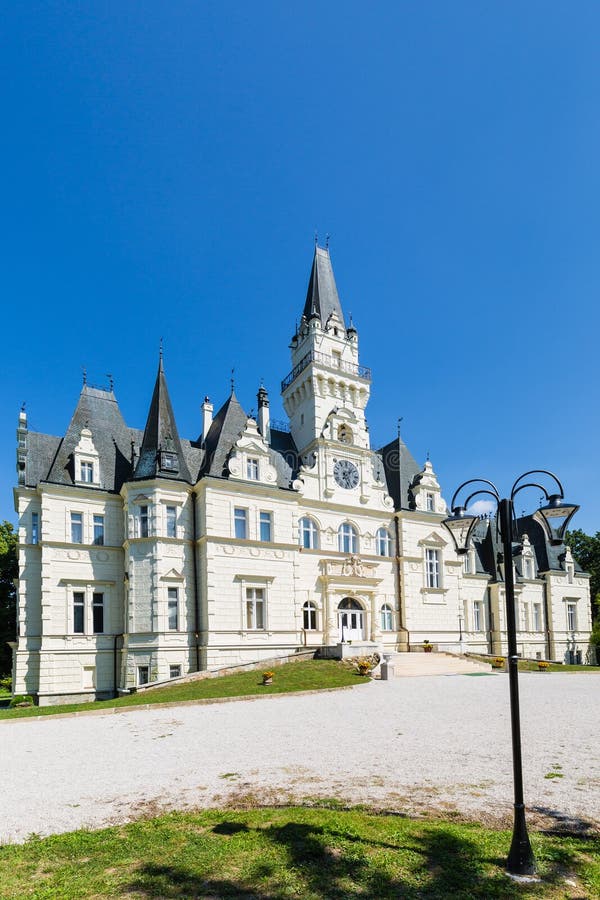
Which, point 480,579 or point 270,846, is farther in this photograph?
point 480,579

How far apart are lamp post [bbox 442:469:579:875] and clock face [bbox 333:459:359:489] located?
29.6 meters

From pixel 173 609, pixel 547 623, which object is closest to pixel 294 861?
pixel 173 609

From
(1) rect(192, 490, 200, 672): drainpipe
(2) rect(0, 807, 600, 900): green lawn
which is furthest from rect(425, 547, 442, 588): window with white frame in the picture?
(2) rect(0, 807, 600, 900): green lawn

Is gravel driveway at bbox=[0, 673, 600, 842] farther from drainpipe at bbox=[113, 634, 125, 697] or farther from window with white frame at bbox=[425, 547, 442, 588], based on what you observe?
window with white frame at bbox=[425, 547, 442, 588]

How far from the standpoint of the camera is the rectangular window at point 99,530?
3181cm

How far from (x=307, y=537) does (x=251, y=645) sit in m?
7.85

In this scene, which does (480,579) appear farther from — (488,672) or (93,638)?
(93,638)

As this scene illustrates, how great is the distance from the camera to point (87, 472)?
32469 millimetres

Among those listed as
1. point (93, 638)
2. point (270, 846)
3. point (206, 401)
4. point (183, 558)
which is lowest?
point (93, 638)

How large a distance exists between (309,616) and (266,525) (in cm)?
647

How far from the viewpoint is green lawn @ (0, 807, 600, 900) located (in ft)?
19.3

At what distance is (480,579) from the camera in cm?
4606

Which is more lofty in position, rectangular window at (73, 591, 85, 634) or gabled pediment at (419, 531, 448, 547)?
gabled pediment at (419, 531, 448, 547)

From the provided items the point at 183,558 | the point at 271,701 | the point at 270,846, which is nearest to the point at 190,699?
the point at 271,701
